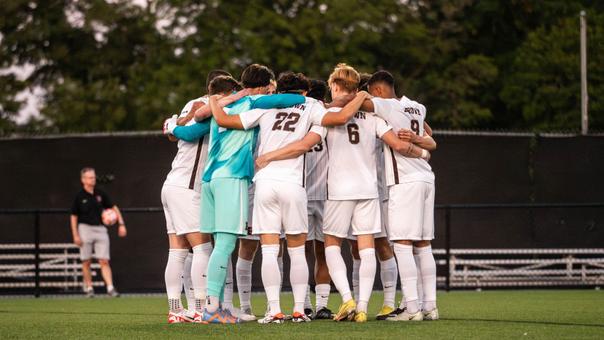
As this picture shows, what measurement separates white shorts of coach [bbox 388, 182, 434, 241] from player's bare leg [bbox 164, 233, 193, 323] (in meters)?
1.76

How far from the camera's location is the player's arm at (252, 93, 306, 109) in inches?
351

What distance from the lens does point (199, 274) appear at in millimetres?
9188

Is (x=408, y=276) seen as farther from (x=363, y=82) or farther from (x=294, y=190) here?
(x=363, y=82)

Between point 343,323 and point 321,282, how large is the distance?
3.43ft

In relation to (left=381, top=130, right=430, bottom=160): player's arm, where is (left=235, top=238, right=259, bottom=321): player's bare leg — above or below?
below

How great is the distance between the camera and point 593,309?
36.4 feet

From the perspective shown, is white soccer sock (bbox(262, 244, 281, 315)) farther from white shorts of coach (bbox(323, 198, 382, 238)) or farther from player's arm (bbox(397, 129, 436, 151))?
player's arm (bbox(397, 129, 436, 151))

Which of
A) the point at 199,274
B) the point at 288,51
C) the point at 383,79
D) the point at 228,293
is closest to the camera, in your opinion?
the point at 199,274

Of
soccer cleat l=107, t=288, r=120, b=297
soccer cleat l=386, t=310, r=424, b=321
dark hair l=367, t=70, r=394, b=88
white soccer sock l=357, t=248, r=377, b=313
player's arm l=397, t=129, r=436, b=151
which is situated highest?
dark hair l=367, t=70, r=394, b=88

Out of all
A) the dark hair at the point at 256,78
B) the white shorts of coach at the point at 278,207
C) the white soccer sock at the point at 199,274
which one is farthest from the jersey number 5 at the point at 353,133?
the white soccer sock at the point at 199,274

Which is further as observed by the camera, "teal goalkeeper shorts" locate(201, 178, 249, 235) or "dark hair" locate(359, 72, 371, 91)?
"dark hair" locate(359, 72, 371, 91)

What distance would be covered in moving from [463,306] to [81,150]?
7.41 m

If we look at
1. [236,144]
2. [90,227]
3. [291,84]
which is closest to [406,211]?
[291,84]

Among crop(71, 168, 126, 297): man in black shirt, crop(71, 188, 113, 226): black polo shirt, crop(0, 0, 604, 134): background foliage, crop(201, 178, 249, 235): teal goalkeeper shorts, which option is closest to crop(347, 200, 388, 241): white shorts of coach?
crop(201, 178, 249, 235): teal goalkeeper shorts
